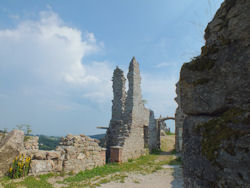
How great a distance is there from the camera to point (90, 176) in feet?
24.0

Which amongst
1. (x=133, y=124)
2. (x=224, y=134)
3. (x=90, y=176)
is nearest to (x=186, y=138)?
(x=224, y=134)

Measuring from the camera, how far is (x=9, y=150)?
6633 millimetres

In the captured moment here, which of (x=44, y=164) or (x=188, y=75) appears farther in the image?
(x=44, y=164)

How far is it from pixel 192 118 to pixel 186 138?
7.8 inches

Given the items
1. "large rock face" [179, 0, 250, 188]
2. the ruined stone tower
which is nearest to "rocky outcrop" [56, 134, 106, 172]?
the ruined stone tower

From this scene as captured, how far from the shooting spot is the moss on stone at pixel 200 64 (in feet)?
5.04

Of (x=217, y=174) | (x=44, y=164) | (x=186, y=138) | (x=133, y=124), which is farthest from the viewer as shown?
(x=133, y=124)

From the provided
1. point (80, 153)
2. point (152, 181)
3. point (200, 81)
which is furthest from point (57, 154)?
point (200, 81)

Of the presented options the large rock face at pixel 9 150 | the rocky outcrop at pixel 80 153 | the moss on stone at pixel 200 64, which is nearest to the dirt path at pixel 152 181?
the rocky outcrop at pixel 80 153

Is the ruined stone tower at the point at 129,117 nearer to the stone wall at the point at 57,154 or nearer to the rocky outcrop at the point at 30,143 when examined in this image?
the stone wall at the point at 57,154

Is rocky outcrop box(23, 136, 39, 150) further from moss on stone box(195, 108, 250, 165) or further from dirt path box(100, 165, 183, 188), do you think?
moss on stone box(195, 108, 250, 165)

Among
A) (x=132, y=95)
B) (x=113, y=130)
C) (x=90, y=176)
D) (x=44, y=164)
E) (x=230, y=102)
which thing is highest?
(x=132, y=95)

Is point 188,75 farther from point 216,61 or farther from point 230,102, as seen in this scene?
point 230,102

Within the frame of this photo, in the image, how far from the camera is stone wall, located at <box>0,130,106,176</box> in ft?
21.9
